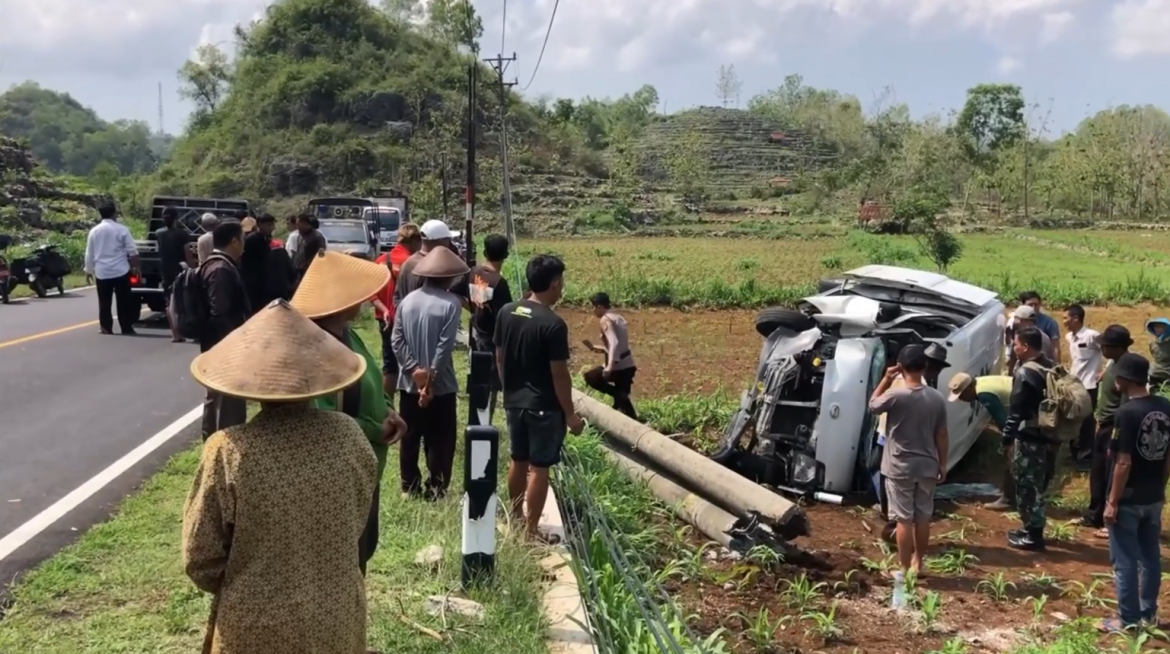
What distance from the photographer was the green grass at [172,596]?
4.40m

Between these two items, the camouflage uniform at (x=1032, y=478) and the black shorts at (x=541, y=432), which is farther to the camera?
the camouflage uniform at (x=1032, y=478)

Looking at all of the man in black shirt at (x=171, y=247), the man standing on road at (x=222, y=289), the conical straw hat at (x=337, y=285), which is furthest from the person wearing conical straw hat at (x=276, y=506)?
the man in black shirt at (x=171, y=247)

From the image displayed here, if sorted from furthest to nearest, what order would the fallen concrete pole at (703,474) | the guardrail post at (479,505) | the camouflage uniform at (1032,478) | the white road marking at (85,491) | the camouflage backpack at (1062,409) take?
the camouflage uniform at (1032,478), the camouflage backpack at (1062,409), the fallen concrete pole at (703,474), the white road marking at (85,491), the guardrail post at (479,505)

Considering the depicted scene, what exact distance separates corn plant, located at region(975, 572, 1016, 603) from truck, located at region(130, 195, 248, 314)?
34.7ft

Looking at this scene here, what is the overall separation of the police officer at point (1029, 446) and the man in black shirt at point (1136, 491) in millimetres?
1486

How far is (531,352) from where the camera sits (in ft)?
19.7

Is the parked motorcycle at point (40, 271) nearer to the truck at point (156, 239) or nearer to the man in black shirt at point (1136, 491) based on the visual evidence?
the truck at point (156, 239)

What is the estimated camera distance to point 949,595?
6969mm

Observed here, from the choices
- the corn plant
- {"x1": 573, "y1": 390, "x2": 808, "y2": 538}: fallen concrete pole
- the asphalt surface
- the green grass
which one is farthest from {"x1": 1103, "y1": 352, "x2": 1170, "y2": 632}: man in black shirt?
the asphalt surface

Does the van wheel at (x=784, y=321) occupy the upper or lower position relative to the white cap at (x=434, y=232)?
lower

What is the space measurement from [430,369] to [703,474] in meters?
2.41

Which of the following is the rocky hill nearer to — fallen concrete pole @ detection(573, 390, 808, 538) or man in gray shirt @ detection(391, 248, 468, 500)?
fallen concrete pole @ detection(573, 390, 808, 538)

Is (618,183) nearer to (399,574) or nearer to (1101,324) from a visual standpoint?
(1101,324)

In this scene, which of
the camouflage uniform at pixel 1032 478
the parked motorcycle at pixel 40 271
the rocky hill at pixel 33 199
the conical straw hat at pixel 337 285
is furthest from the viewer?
the rocky hill at pixel 33 199
